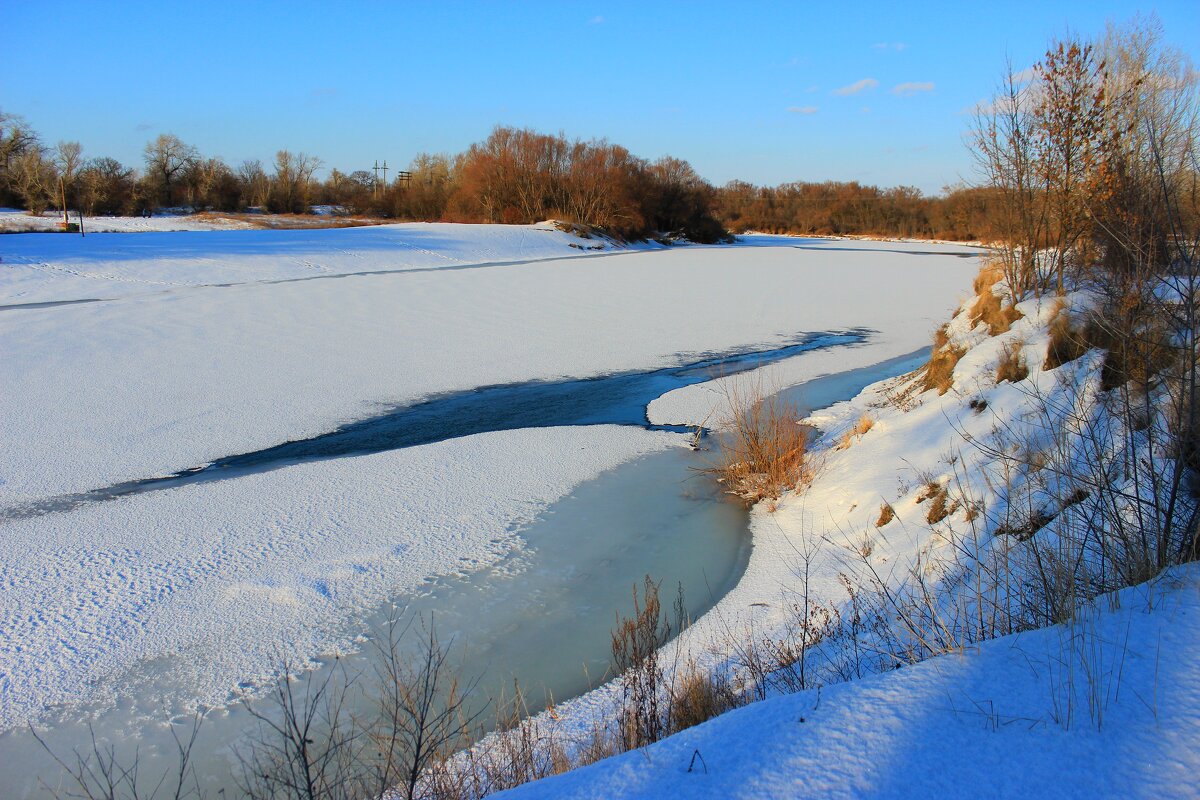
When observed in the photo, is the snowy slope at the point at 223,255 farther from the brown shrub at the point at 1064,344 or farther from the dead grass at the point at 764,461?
the brown shrub at the point at 1064,344

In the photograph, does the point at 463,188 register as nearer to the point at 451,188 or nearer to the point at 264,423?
the point at 451,188

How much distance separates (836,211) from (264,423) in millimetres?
80902

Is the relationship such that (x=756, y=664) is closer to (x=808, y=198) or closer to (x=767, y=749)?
(x=767, y=749)

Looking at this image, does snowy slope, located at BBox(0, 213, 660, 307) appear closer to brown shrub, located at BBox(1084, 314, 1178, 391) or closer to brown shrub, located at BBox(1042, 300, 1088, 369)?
brown shrub, located at BBox(1042, 300, 1088, 369)

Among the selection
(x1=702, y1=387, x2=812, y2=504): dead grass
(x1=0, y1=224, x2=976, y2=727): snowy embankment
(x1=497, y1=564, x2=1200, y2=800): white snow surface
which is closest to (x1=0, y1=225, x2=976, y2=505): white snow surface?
(x1=0, y1=224, x2=976, y2=727): snowy embankment

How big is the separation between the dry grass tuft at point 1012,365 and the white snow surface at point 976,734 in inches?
200

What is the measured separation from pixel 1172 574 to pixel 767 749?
71.6 inches

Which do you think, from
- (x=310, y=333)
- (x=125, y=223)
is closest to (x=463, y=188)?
(x=125, y=223)

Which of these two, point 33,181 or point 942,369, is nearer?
point 942,369

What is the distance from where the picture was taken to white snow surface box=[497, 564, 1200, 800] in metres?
2.05

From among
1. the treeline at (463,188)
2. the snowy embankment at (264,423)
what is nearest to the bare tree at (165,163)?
the treeline at (463,188)

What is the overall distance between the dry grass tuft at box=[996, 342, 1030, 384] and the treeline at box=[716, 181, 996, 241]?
58934mm

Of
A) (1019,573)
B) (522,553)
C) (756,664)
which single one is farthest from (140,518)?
(1019,573)

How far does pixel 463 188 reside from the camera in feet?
166
